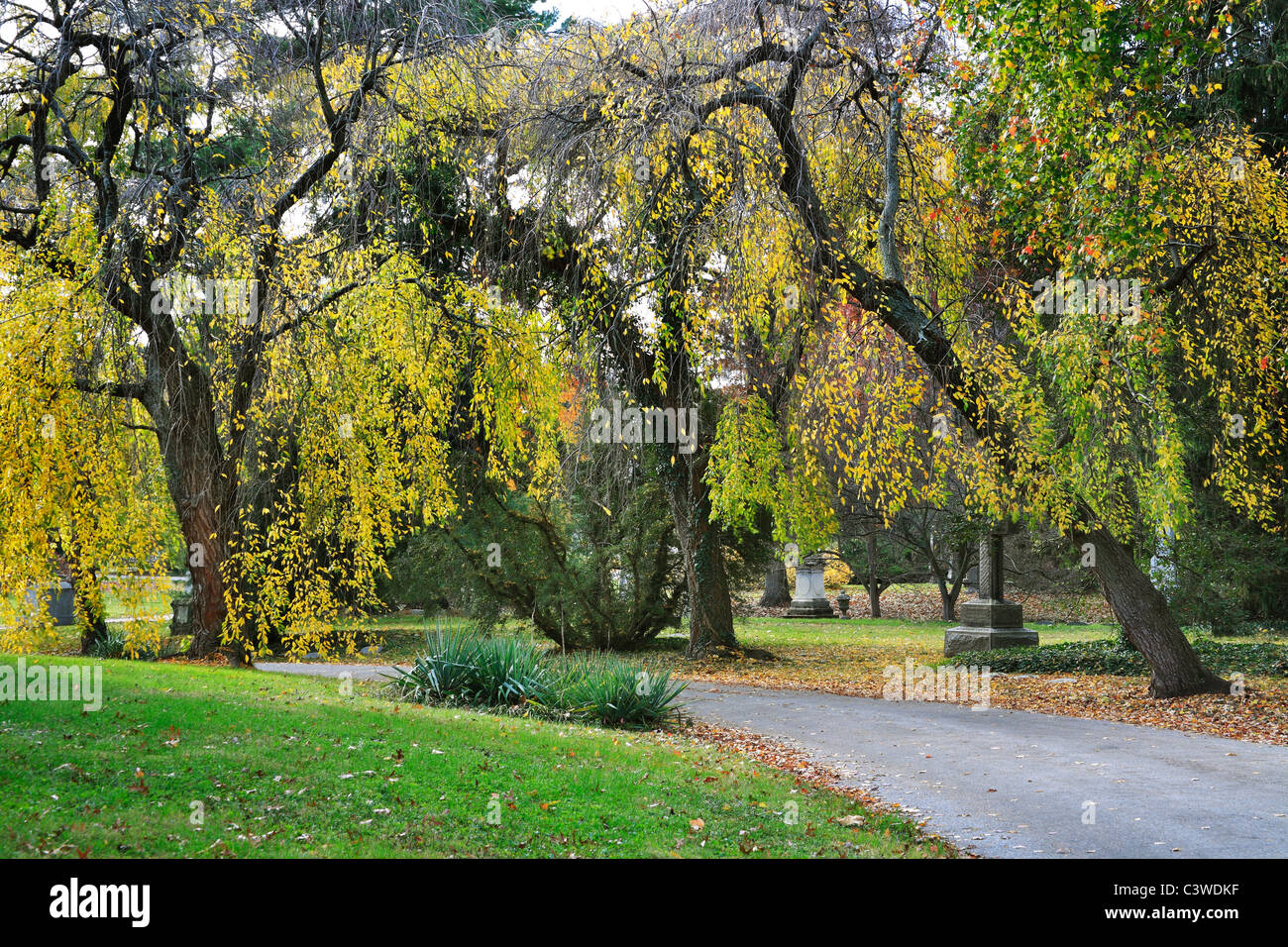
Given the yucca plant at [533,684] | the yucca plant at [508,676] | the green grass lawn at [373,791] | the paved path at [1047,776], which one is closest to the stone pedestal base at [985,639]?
the paved path at [1047,776]

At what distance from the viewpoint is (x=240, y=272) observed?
10.6m

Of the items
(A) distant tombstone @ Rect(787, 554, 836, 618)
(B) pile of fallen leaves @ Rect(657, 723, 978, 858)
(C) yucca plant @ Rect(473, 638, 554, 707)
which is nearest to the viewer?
(B) pile of fallen leaves @ Rect(657, 723, 978, 858)

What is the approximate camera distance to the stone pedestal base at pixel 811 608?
26969mm

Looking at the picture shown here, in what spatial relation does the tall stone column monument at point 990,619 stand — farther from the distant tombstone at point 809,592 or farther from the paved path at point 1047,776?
the distant tombstone at point 809,592

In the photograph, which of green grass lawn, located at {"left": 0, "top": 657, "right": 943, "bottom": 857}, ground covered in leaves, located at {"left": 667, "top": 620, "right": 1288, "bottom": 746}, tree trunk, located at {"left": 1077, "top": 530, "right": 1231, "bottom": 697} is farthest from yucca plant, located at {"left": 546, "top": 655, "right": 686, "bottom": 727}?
tree trunk, located at {"left": 1077, "top": 530, "right": 1231, "bottom": 697}

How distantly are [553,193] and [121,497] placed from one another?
5.68 meters

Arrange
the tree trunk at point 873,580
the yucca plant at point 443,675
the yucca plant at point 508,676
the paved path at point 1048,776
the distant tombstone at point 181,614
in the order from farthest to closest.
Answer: the tree trunk at point 873,580
the distant tombstone at point 181,614
the yucca plant at point 443,675
the yucca plant at point 508,676
the paved path at point 1048,776

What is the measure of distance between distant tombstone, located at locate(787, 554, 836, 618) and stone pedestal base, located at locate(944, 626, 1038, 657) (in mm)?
9913

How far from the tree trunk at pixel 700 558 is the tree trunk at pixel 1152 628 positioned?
6.30 metres

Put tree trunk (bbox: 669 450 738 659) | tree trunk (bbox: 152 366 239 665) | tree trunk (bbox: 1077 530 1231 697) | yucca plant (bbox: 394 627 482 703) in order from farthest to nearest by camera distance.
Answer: tree trunk (bbox: 669 450 738 659), tree trunk (bbox: 152 366 239 665), tree trunk (bbox: 1077 530 1231 697), yucca plant (bbox: 394 627 482 703)

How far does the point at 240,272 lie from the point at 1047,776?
924cm

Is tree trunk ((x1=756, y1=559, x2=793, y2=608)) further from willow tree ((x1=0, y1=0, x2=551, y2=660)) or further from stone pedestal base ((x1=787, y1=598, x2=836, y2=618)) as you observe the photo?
willow tree ((x1=0, y1=0, x2=551, y2=660))

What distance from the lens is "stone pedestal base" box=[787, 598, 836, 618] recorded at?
26969 mm

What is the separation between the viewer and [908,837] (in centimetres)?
571
